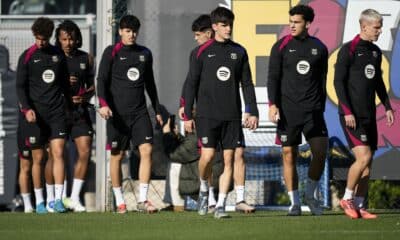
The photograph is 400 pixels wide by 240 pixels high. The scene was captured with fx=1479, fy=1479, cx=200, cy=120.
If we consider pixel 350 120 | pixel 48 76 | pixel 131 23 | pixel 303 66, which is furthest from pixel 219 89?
pixel 48 76

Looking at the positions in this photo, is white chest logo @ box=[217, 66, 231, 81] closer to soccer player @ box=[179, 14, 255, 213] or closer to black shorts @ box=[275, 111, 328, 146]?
soccer player @ box=[179, 14, 255, 213]

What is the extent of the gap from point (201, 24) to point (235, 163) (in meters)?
2.10

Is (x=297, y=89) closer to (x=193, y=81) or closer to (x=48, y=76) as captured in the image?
(x=193, y=81)

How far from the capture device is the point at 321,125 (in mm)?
16156

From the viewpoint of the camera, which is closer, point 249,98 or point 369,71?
point 249,98

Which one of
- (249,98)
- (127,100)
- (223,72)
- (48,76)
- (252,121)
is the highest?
(223,72)

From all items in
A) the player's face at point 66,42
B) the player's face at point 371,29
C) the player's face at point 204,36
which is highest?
the player's face at point 371,29

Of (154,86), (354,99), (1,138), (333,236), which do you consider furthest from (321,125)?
(1,138)

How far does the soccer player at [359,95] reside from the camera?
15516 mm

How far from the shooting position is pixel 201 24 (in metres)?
17.3

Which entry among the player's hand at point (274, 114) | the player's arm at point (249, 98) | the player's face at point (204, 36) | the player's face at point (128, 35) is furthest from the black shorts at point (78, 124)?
the player's hand at point (274, 114)

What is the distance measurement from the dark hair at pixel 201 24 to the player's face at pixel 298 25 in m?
1.51

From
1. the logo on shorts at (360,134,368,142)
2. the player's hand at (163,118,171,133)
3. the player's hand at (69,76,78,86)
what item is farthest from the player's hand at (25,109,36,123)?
the logo on shorts at (360,134,368,142)

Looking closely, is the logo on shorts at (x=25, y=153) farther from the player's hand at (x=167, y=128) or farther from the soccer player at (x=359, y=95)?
the soccer player at (x=359, y=95)
